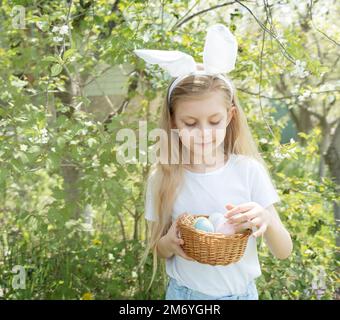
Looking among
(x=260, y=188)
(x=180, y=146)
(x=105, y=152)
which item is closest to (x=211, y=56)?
(x=180, y=146)

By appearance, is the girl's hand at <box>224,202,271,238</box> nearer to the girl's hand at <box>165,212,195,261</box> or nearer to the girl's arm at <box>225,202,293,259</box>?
the girl's arm at <box>225,202,293,259</box>

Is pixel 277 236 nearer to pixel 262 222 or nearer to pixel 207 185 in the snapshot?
pixel 262 222

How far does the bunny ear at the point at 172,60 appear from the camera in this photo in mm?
1674

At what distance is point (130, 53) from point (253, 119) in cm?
99

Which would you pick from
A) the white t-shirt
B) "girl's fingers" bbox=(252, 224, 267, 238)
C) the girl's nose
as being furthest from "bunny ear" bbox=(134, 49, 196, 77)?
"girl's fingers" bbox=(252, 224, 267, 238)

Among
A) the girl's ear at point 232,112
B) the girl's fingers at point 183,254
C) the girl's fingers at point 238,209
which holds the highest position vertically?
the girl's ear at point 232,112

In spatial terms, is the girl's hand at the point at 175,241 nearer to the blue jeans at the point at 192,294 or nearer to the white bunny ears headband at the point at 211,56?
the blue jeans at the point at 192,294

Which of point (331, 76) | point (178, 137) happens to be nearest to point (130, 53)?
point (178, 137)

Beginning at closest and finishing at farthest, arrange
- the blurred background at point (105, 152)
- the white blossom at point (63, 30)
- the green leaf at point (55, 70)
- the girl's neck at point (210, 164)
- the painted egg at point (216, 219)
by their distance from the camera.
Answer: the painted egg at point (216, 219)
the girl's neck at point (210, 164)
the green leaf at point (55, 70)
the white blossom at point (63, 30)
the blurred background at point (105, 152)

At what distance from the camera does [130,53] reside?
8.41ft

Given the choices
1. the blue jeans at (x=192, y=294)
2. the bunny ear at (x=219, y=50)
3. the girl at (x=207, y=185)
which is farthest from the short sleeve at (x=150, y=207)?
Result: the bunny ear at (x=219, y=50)

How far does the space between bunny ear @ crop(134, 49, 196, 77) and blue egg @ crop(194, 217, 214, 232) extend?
49cm

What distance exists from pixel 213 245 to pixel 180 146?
0.47 metres
